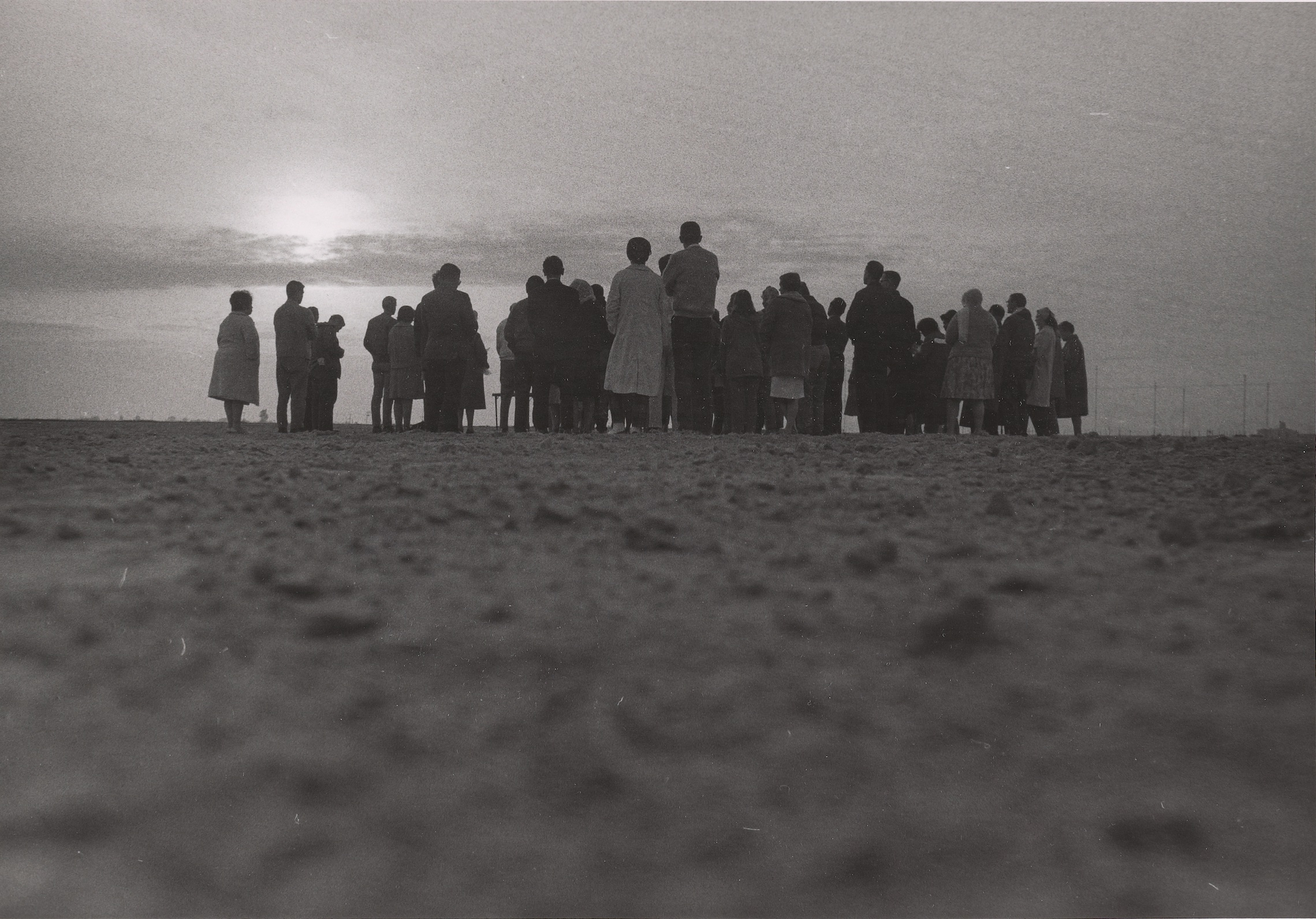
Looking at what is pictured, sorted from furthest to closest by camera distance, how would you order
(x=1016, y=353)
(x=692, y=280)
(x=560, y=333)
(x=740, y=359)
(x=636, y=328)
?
(x=1016, y=353), (x=740, y=359), (x=560, y=333), (x=636, y=328), (x=692, y=280)

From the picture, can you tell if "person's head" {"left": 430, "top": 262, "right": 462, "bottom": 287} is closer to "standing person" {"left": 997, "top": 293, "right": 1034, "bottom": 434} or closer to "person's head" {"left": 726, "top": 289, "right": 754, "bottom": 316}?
"person's head" {"left": 726, "top": 289, "right": 754, "bottom": 316}

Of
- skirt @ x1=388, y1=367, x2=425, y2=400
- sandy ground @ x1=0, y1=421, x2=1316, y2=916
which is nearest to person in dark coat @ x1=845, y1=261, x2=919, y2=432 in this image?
skirt @ x1=388, y1=367, x2=425, y2=400

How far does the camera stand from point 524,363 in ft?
32.6

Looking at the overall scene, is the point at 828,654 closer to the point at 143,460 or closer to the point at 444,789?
the point at 444,789

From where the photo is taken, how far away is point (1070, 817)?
1.07 metres

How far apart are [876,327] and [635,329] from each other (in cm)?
228

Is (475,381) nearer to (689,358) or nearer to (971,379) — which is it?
(689,358)

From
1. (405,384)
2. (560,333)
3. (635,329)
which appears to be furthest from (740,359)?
(405,384)

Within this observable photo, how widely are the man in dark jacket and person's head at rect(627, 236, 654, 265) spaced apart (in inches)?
27.3

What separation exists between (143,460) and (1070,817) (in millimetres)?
4109

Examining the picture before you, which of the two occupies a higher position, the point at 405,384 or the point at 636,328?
the point at 636,328

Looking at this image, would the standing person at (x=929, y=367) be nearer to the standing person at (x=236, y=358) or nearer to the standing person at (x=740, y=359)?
the standing person at (x=740, y=359)

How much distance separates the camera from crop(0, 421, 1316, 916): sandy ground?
99 cm

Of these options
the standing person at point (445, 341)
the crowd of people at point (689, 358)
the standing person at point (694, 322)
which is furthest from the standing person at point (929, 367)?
the standing person at point (445, 341)
